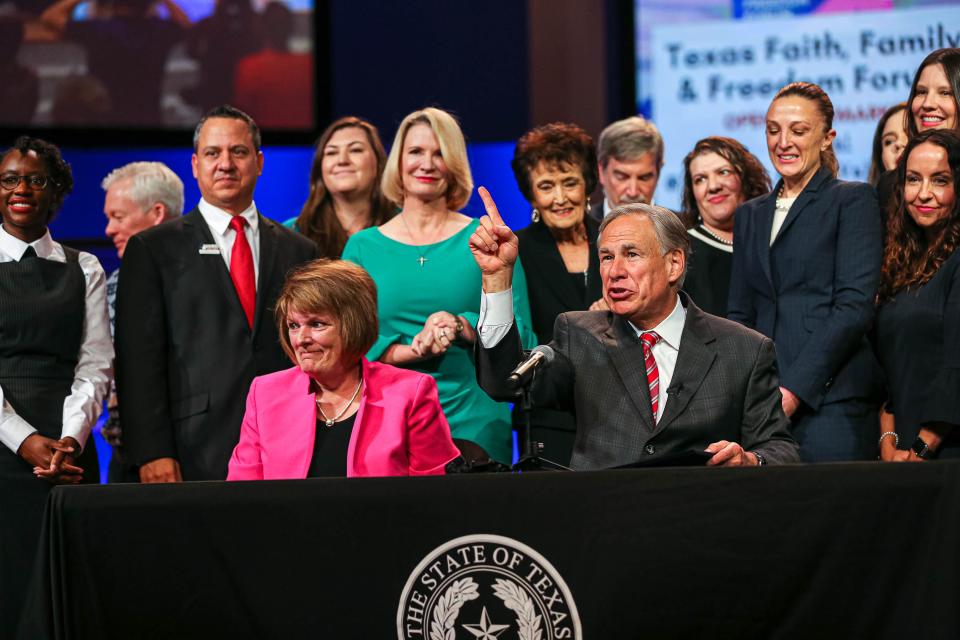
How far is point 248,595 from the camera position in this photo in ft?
7.09

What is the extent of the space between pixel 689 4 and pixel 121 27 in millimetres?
2987

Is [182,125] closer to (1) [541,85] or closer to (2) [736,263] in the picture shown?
(1) [541,85]

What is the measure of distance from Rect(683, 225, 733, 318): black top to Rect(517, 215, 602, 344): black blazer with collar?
289 mm

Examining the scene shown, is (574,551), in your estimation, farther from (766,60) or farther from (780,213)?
(766,60)

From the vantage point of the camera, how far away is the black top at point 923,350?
10.0ft

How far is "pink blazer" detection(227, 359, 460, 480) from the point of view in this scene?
2711mm

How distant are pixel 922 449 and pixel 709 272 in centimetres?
99

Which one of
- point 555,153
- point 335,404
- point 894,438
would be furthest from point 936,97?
point 335,404

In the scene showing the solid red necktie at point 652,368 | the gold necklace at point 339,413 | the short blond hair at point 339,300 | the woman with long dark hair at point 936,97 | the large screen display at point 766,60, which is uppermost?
the large screen display at point 766,60

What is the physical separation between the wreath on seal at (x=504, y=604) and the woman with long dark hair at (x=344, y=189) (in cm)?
209

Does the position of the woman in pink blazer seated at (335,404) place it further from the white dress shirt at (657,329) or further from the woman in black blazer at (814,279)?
the woman in black blazer at (814,279)

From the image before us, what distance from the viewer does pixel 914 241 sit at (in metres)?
3.25

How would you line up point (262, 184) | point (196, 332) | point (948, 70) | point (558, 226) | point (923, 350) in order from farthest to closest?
point (262, 184) → point (558, 226) → point (948, 70) → point (196, 332) → point (923, 350)

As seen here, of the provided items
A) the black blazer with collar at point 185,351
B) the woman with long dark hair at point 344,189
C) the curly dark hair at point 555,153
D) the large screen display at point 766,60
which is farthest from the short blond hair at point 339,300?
the large screen display at point 766,60
